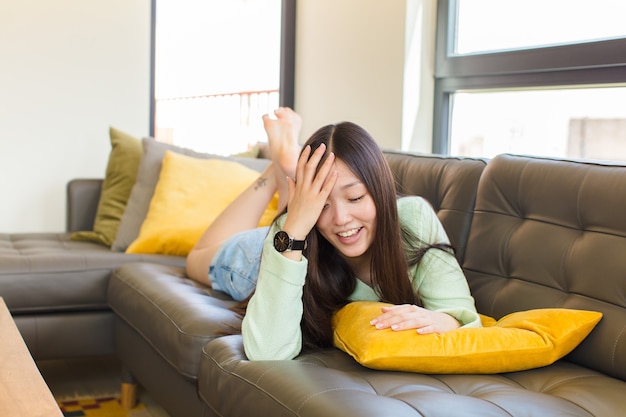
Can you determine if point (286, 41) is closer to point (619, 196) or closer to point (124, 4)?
point (124, 4)

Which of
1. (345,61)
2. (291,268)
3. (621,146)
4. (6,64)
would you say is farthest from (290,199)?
(6,64)

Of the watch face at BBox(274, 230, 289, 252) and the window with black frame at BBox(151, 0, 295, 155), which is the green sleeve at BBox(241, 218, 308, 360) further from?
the window with black frame at BBox(151, 0, 295, 155)

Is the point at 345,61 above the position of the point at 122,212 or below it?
above

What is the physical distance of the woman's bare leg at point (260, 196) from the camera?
276 cm

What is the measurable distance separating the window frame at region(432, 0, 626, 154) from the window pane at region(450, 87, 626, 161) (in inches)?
1.8

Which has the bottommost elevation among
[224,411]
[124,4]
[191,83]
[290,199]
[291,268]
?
[224,411]

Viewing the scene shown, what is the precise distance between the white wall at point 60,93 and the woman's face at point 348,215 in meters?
2.57

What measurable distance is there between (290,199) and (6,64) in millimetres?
2592

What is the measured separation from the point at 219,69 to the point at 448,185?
3105 mm

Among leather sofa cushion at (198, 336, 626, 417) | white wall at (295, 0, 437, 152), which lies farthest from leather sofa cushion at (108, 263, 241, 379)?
white wall at (295, 0, 437, 152)

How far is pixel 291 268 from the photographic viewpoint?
6.02 feet

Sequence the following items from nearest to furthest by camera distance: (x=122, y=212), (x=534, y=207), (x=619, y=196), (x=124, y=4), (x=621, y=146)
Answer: (x=619, y=196) → (x=534, y=207) → (x=621, y=146) → (x=122, y=212) → (x=124, y=4)

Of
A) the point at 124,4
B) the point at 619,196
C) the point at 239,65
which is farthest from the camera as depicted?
the point at 239,65

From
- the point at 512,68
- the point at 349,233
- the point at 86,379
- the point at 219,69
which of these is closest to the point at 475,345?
the point at 349,233
